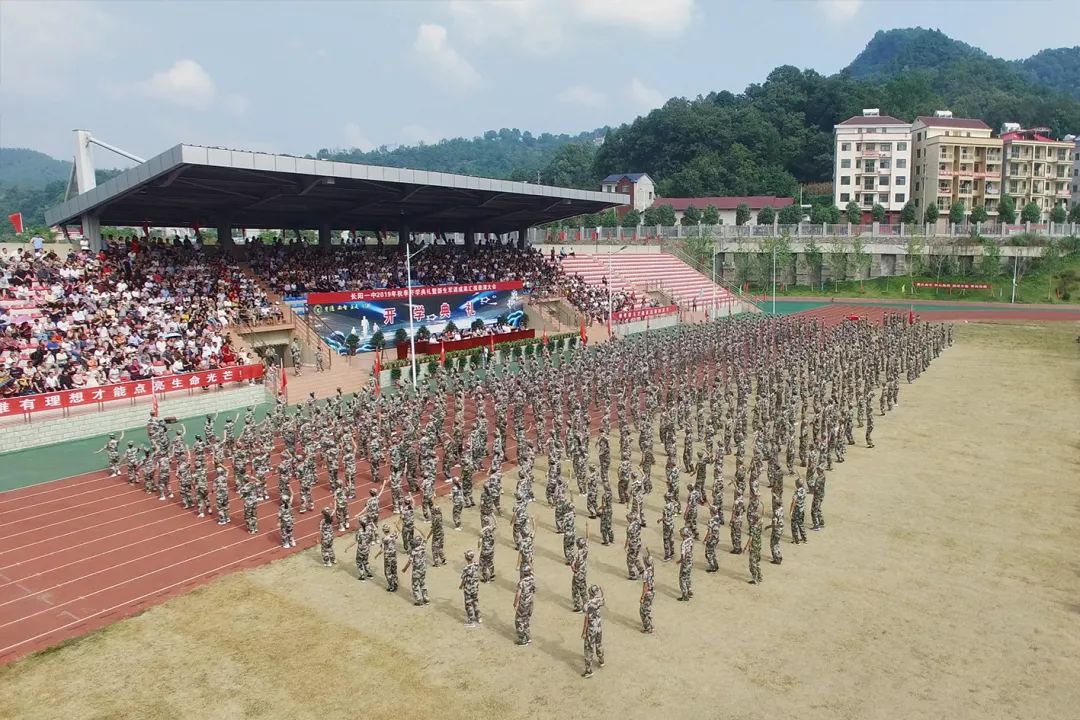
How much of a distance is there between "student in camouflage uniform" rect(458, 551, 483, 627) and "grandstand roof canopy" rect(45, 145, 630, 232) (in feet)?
71.4

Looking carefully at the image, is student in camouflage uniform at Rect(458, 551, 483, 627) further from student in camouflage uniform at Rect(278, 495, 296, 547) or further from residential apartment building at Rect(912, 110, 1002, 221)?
residential apartment building at Rect(912, 110, 1002, 221)

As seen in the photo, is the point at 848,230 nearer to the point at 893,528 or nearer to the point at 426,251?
the point at 426,251

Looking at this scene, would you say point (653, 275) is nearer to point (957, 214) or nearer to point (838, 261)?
point (838, 261)

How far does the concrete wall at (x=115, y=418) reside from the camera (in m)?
22.8

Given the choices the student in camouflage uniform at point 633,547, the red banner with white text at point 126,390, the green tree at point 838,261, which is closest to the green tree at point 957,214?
the green tree at point 838,261

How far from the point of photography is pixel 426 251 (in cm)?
4866

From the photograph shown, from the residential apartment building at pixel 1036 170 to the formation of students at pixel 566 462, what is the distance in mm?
69408

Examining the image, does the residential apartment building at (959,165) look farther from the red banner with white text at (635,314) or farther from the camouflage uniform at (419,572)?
the camouflage uniform at (419,572)

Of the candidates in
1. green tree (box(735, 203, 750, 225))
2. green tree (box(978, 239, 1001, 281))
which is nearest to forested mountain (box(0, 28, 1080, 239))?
green tree (box(735, 203, 750, 225))

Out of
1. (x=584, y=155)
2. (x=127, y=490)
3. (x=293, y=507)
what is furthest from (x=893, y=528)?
(x=584, y=155)

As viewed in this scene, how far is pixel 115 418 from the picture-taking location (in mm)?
24641

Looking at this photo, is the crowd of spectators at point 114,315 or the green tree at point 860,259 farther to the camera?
the green tree at point 860,259

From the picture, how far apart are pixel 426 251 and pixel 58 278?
72.9 feet

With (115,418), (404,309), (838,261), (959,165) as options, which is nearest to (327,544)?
(115,418)
